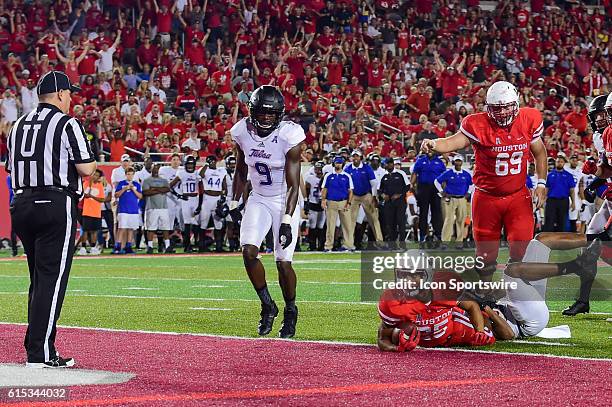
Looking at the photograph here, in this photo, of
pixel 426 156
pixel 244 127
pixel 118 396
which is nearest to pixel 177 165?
pixel 426 156

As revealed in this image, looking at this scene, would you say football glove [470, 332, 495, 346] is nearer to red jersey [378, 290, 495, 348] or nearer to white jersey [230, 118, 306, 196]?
red jersey [378, 290, 495, 348]

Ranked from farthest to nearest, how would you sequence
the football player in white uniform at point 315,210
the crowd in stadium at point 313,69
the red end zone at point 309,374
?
1. the crowd in stadium at point 313,69
2. the football player in white uniform at point 315,210
3. the red end zone at point 309,374

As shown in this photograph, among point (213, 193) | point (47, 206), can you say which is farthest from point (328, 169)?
point (47, 206)

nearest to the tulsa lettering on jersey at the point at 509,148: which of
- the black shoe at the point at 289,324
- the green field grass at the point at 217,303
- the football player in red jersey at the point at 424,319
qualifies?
the green field grass at the point at 217,303

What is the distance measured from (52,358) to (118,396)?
1.17m

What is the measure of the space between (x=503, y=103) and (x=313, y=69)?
61.0 feet

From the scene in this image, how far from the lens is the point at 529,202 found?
9.25m

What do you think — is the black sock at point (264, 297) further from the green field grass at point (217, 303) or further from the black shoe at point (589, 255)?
the black shoe at point (589, 255)

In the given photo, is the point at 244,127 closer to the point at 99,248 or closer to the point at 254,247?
the point at 254,247

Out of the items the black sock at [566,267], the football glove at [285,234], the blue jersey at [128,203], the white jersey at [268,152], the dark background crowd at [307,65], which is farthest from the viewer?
the dark background crowd at [307,65]

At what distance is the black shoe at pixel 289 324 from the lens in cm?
855

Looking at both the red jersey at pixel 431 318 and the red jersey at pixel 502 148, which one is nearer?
the red jersey at pixel 431 318

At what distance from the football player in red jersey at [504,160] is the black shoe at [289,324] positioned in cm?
169

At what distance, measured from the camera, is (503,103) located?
9.01 m
